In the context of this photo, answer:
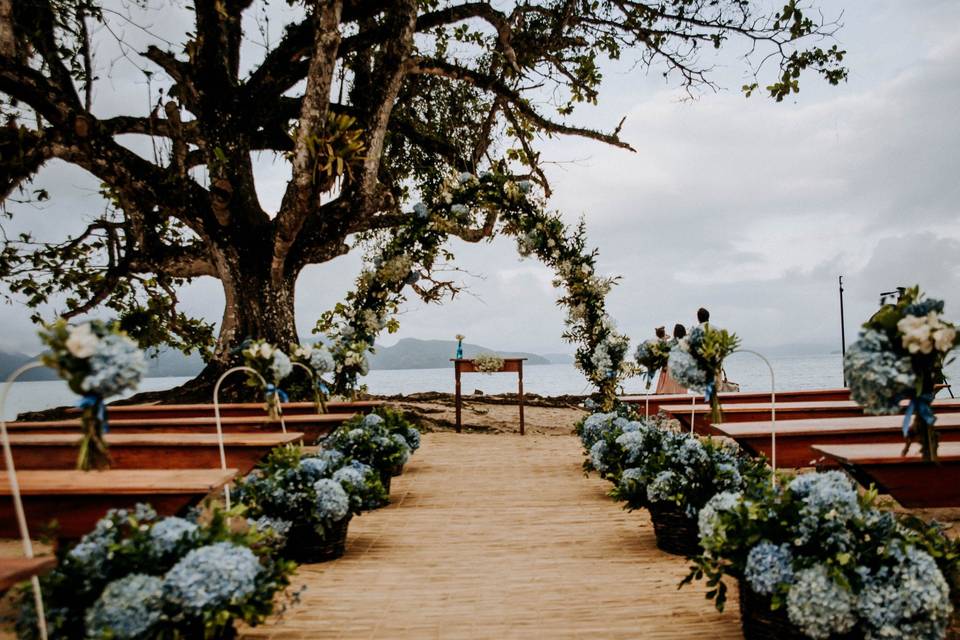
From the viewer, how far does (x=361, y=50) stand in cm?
812

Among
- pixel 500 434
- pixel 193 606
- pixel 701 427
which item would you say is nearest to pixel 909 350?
pixel 193 606

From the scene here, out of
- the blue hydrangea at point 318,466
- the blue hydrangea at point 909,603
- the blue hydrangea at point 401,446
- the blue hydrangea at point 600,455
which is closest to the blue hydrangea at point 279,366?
the blue hydrangea at point 318,466

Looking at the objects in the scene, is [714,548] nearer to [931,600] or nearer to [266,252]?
[931,600]

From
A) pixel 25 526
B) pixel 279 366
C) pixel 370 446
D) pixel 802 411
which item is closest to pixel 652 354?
pixel 802 411

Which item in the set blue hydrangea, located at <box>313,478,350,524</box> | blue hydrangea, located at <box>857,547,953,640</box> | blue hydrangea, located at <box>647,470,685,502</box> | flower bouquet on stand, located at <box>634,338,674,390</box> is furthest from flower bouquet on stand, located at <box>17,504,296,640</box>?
flower bouquet on stand, located at <box>634,338,674,390</box>

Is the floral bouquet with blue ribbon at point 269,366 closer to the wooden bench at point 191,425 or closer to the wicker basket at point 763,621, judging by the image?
the wooden bench at point 191,425

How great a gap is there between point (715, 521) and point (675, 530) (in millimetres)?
1145

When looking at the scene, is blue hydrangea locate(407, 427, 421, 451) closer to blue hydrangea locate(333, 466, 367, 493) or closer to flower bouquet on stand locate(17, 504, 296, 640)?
blue hydrangea locate(333, 466, 367, 493)

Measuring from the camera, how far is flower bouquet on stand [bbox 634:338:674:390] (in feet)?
18.7

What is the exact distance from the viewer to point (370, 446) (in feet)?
16.2

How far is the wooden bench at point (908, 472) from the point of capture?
2730mm

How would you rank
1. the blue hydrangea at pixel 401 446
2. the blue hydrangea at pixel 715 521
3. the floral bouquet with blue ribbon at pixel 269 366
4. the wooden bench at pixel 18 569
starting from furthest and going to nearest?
1. the blue hydrangea at pixel 401 446
2. the floral bouquet with blue ribbon at pixel 269 366
3. the blue hydrangea at pixel 715 521
4. the wooden bench at pixel 18 569

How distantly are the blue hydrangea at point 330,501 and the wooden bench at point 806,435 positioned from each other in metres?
1.99

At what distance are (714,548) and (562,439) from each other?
6.26m
